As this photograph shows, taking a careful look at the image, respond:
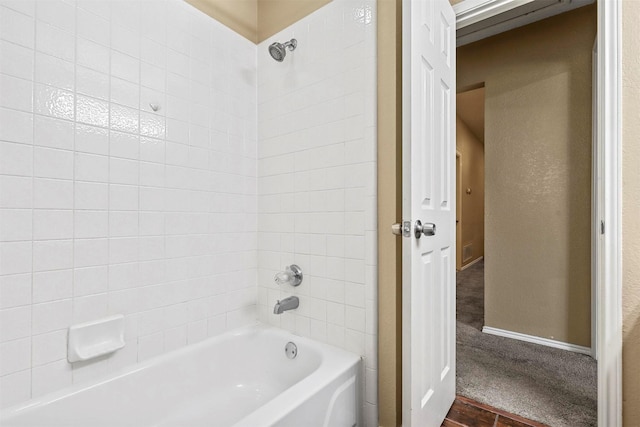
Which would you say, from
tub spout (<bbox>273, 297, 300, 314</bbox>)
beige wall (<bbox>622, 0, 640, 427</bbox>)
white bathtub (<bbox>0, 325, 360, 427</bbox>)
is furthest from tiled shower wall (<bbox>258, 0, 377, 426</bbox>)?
beige wall (<bbox>622, 0, 640, 427</bbox>)

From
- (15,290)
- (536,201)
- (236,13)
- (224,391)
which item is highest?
(236,13)

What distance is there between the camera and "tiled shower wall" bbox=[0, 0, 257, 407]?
1.11 meters

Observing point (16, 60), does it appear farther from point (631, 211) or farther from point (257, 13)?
point (631, 211)

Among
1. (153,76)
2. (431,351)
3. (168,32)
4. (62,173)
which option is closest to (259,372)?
(431,351)

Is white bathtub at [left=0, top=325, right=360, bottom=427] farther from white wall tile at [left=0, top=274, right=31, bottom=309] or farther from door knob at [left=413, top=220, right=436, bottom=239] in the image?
door knob at [left=413, top=220, right=436, bottom=239]

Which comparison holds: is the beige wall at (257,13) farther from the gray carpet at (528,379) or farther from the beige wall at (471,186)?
the beige wall at (471,186)

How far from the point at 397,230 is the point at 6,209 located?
133 centimetres

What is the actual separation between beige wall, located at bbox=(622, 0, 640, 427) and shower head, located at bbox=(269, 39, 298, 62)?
137cm

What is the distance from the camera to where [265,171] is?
6.19 ft

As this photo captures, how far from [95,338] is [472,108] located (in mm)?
4857

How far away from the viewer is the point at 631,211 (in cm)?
116

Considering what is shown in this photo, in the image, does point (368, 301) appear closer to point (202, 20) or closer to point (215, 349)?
point (215, 349)

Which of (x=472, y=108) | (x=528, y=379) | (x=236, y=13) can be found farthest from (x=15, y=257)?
Answer: (x=472, y=108)

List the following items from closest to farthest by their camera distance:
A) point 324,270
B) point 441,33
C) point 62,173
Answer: point 62,173 < point 441,33 < point 324,270
